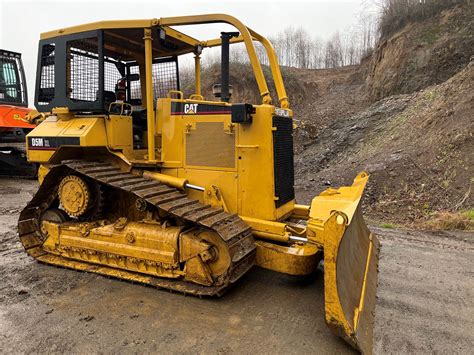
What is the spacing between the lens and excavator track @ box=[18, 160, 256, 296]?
396cm

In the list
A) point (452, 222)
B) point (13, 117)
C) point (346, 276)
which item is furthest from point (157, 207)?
point (13, 117)

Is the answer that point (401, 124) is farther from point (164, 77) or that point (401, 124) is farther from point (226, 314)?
point (226, 314)

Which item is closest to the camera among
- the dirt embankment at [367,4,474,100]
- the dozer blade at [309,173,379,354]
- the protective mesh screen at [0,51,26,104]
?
the dozer blade at [309,173,379,354]

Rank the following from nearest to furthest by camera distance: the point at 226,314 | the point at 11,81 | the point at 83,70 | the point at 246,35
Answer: the point at 226,314 → the point at 246,35 → the point at 83,70 → the point at 11,81

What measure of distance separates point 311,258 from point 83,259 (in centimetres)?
288

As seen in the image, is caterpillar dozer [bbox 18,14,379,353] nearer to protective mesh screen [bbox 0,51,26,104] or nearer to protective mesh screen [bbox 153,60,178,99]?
protective mesh screen [bbox 153,60,178,99]

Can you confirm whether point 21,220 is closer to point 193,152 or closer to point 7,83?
point 193,152

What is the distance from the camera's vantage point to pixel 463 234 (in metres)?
6.60

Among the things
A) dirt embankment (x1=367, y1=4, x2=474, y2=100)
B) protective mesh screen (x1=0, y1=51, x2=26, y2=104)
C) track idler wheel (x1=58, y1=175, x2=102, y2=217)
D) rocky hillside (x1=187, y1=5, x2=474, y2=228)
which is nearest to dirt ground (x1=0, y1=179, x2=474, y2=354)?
track idler wheel (x1=58, y1=175, x2=102, y2=217)

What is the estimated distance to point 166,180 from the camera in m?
4.79

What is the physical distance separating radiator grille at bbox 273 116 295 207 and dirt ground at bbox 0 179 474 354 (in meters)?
1.04

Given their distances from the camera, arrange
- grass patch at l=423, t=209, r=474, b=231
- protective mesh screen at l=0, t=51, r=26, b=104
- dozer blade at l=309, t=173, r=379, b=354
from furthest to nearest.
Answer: protective mesh screen at l=0, t=51, r=26, b=104 → grass patch at l=423, t=209, r=474, b=231 → dozer blade at l=309, t=173, r=379, b=354

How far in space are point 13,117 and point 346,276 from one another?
11427mm

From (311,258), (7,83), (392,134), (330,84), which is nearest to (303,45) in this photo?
(330,84)
